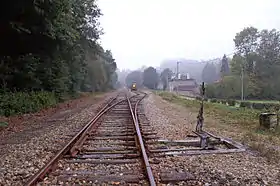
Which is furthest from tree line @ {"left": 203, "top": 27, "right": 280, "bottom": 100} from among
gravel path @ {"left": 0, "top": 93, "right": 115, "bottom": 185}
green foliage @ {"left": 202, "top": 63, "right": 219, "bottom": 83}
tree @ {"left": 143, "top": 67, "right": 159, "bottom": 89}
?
gravel path @ {"left": 0, "top": 93, "right": 115, "bottom": 185}

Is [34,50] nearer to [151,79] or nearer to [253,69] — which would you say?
[253,69]

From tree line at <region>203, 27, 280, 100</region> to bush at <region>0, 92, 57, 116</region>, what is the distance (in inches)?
1982

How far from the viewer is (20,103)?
16.5 m

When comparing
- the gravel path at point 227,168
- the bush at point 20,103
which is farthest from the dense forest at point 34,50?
the gravel path at point 227,168

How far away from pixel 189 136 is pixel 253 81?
61963 mm

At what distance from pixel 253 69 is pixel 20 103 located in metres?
62.0

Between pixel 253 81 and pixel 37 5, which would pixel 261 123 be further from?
pixel 253 81

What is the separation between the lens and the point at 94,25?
129 feet

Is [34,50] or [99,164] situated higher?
[34,50]

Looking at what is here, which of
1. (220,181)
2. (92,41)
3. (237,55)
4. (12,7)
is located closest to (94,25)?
(92,41)

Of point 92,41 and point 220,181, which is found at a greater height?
point 92,41

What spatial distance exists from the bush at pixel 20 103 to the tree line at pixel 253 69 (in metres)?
50.4

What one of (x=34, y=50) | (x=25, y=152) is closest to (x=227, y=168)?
(x=25, y=152)

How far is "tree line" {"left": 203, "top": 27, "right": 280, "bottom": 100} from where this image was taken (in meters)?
65.9
